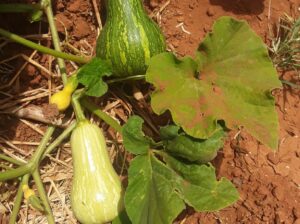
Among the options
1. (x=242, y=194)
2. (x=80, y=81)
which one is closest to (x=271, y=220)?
(x=242, y=194)

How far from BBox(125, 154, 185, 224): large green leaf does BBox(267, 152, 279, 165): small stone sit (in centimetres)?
61

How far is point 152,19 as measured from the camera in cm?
252

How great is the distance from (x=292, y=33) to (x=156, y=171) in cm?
101

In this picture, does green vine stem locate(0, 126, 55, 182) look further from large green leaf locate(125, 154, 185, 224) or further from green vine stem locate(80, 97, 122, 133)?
large green leaf locate(125, 154, 185, 224)

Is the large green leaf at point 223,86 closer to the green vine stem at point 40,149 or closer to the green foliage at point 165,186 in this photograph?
the green foliage at point 165,186

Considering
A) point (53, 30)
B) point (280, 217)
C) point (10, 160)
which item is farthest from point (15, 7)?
point (280, 217)

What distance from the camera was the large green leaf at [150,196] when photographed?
6.38 feet

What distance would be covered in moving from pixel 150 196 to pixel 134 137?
0.25 m

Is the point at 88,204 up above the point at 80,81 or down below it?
below

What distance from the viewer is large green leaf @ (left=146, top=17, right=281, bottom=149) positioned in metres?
2.00

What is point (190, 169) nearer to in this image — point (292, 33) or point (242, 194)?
point (242, 194)

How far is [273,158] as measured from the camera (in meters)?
2.38

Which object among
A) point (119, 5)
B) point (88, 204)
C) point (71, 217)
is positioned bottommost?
point (71, 217)

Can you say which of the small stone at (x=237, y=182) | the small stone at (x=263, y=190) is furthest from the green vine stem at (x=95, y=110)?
the small stone at (x=263, y=190)
